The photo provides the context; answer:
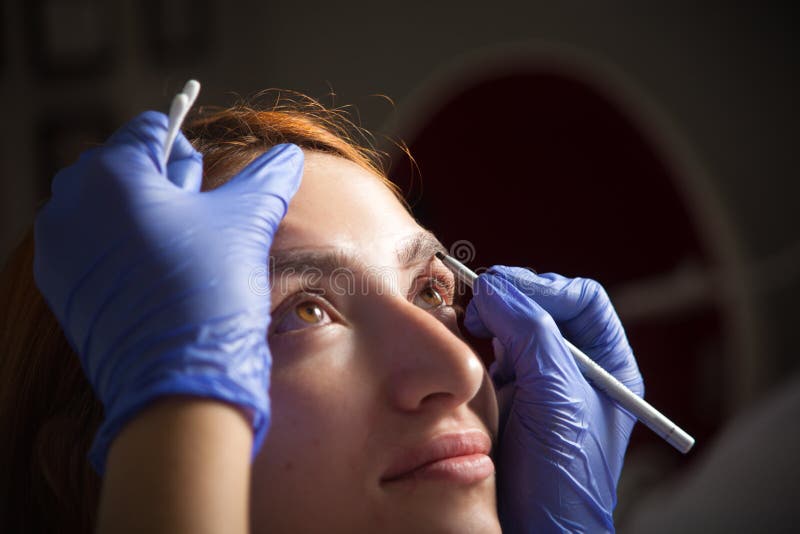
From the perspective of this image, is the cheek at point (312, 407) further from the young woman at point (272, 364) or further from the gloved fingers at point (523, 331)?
the gloved fingers at point (523, 331)

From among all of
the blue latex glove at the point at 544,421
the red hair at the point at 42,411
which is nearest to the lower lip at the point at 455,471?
the blue latex glove at the point at 544,421

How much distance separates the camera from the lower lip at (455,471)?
30.0 inches

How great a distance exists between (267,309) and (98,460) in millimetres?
226

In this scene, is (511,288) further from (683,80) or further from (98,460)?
(683,80)

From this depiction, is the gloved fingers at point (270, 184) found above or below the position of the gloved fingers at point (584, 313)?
above

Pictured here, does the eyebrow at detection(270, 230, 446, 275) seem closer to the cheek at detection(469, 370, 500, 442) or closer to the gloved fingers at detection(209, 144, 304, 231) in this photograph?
the gloved fingers at detection(209, 144, 304, 231)

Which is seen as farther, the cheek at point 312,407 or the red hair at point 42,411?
the red hair at point 42,411

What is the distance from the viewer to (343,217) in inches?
34.6

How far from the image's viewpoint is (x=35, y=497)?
2.98 feet

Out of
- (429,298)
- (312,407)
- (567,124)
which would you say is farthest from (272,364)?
(567,124)

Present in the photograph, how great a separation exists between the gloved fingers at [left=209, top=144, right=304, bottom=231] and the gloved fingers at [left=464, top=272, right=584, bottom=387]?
1.07ft

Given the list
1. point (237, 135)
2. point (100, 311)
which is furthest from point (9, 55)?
point (100, 311)

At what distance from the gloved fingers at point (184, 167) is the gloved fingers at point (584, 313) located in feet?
1.54

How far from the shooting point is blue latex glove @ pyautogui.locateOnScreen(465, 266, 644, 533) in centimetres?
95
